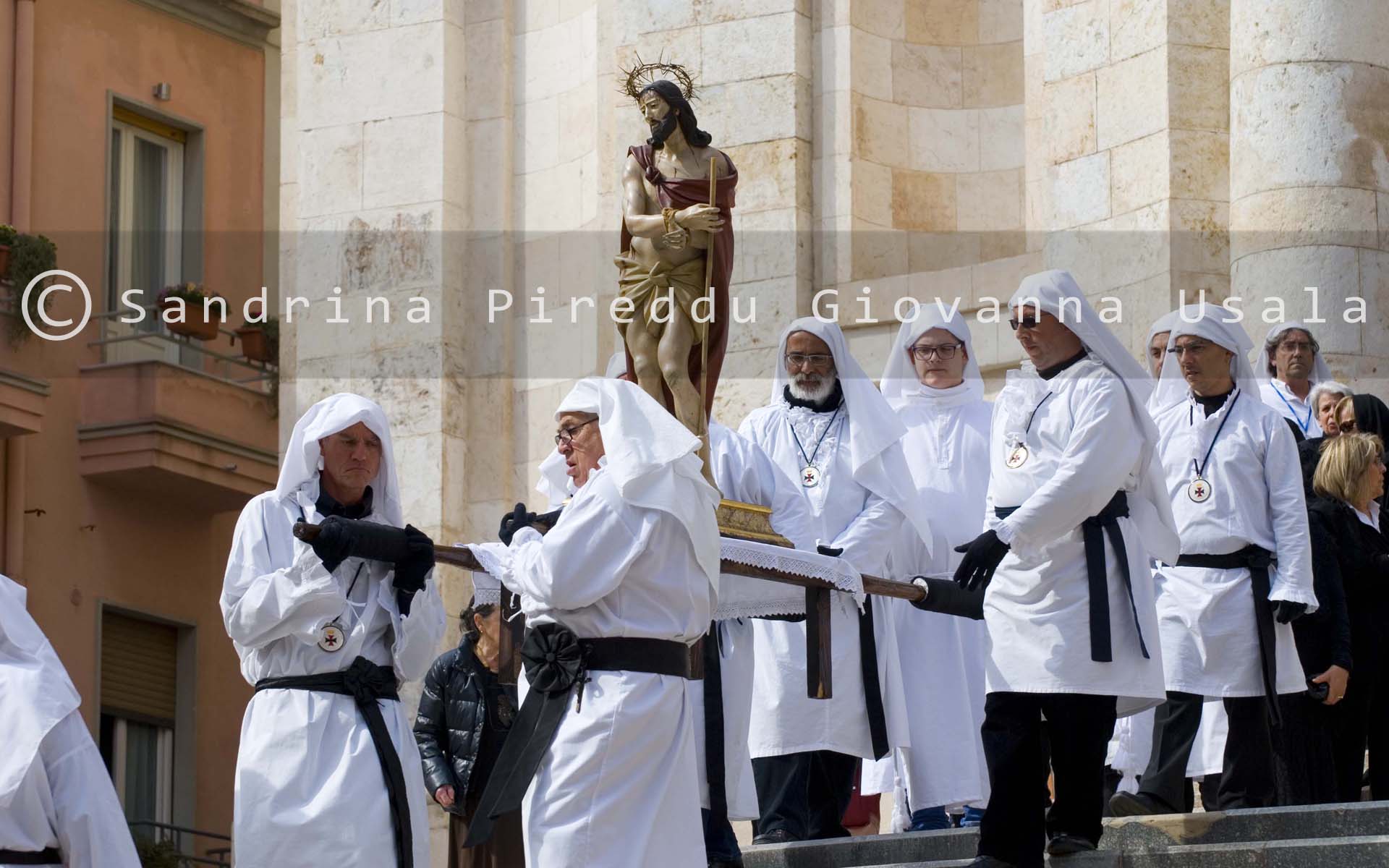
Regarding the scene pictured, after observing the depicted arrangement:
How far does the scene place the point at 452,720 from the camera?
12.0 meters

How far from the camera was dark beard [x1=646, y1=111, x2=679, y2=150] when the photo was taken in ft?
39.0

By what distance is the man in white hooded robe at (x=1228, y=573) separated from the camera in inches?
417

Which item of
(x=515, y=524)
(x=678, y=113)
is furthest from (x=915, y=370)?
(x=515, y=524)

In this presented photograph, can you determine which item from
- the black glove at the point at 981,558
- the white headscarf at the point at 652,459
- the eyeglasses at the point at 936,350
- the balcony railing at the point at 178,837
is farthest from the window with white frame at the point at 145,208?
the white headscarf at the point at 652,459

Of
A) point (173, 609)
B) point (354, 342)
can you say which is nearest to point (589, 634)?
point (354, 342)

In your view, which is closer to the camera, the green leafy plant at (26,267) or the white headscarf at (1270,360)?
the white headscarf at (1270,360)

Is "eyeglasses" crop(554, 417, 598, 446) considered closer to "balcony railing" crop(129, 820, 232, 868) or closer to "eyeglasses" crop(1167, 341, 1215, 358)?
"eyeglasses" crop(1167, 341, 1215, 358)

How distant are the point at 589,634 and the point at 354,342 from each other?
27.9 feet

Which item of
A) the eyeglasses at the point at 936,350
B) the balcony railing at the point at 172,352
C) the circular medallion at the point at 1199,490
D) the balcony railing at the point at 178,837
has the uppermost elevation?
the balcony railing at the point at 172,352

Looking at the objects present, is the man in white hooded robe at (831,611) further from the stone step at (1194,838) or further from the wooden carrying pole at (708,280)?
the stone step at (1194,838)

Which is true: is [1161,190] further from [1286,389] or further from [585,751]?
[585,751]

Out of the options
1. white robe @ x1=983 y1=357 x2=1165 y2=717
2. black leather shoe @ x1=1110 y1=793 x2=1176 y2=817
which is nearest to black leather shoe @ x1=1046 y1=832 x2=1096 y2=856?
white robe @ x1=983 y1=357 x2=1165 y2=717

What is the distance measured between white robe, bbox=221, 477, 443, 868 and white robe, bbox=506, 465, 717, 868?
0.53 metres

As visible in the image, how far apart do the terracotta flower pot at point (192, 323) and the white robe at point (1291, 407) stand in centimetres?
1188
